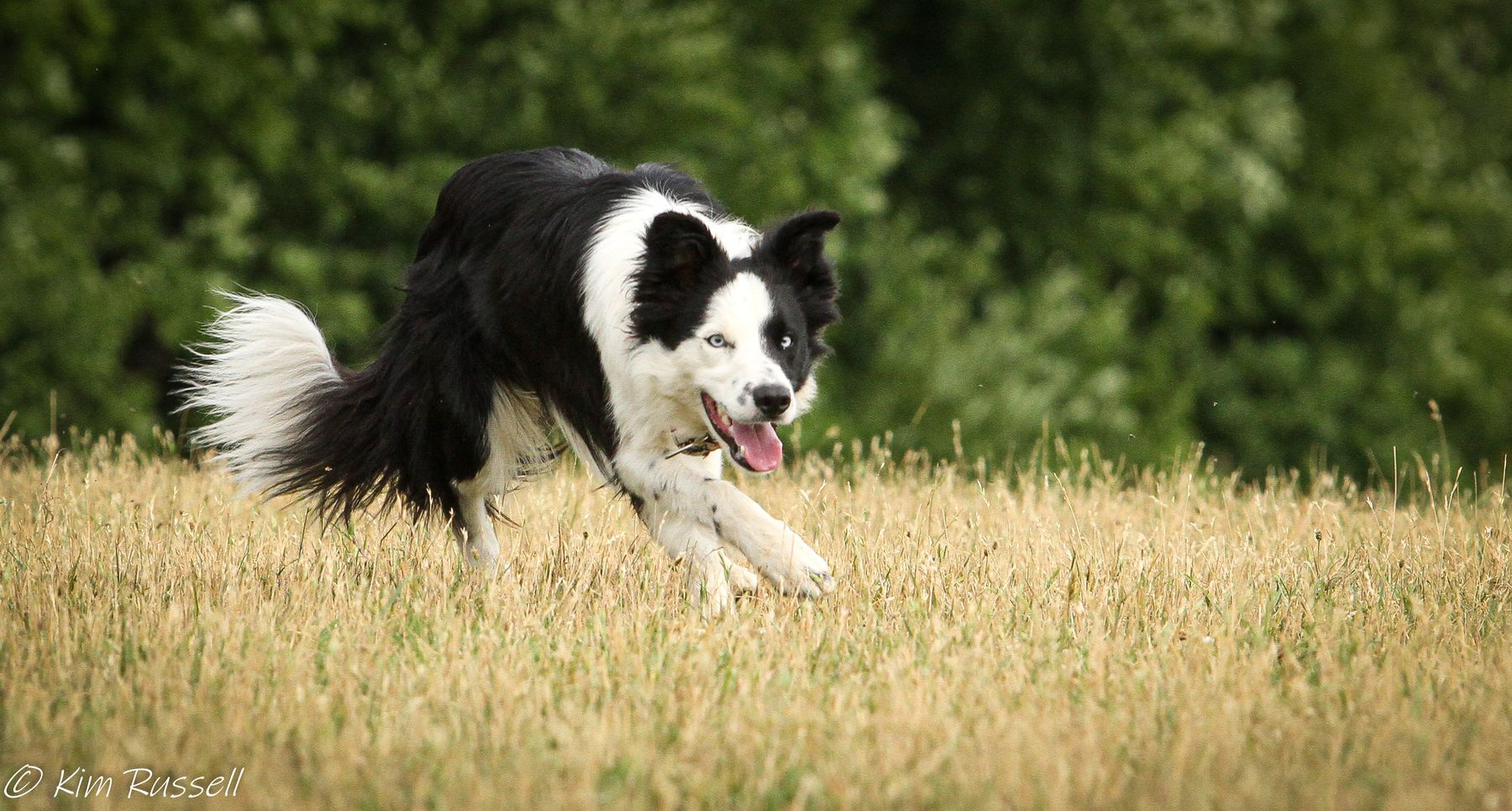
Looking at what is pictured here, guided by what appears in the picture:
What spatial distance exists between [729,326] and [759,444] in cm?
41

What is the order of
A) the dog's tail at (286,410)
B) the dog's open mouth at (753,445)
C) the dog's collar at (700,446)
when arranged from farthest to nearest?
the dog's tail at (286,410), the dog's collar at (700,446), the dog's open mouth at (753,445)

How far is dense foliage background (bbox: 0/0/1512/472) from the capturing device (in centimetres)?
1484

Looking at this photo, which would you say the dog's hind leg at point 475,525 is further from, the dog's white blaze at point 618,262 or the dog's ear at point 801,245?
the dog's ear at point 801,245

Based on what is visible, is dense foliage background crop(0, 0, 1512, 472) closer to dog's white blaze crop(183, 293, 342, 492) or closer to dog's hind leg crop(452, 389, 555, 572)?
dog's hind leg crop(452, 389, 555, 572)

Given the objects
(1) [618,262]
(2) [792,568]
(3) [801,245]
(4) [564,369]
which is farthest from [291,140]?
(2) [792,568]

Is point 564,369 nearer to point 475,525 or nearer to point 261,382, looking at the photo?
point 475,525

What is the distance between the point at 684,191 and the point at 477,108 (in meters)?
10.9

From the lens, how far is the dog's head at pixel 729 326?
5180 mm

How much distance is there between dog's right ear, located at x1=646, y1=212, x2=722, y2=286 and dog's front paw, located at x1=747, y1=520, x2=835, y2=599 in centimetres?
94

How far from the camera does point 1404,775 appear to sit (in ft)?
12.1

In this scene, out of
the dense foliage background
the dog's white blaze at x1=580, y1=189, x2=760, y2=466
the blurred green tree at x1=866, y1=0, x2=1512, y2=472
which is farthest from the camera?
the blurred green tree at x1=866, y1=0, x2=1512, y2=472

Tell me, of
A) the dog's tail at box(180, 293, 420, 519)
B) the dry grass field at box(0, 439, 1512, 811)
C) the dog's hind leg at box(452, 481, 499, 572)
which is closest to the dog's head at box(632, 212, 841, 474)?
the dry grass field at box(0, 439, 1512, 811)
